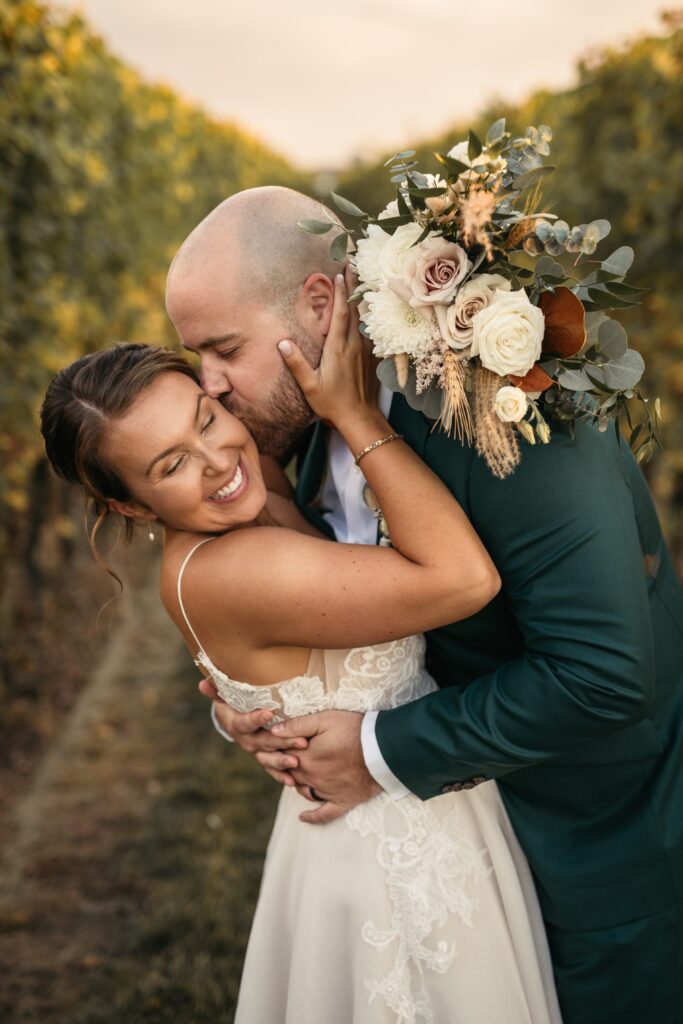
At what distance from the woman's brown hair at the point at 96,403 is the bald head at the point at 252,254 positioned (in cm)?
20

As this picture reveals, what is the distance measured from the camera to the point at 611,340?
1.75m

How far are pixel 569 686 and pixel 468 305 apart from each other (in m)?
0.80

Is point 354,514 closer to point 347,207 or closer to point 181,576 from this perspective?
point 181,576

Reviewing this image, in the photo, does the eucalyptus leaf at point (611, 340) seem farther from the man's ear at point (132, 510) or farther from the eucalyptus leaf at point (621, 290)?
the man's ear at point (132, 510)

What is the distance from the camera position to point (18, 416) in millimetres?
4785

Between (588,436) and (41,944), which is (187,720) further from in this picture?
(588,436)

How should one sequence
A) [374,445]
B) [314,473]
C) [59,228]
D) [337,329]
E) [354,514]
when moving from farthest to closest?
[59,228]
[314,473]
[354,514]
[337,329]
[374,445]

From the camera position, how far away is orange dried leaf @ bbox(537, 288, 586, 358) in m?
1.67

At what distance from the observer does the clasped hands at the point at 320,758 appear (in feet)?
6.86

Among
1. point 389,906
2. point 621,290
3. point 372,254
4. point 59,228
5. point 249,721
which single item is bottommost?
point 389,906

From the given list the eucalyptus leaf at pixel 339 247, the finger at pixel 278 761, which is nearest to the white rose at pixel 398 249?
the eucalyptus leaf at pixel 339 247

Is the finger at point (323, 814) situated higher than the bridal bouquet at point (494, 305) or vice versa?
the bridal bouquet at point (494, 305)

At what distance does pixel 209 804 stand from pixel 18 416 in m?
2.40

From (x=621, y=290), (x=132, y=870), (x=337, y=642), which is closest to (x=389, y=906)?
(x=337, y=642)
